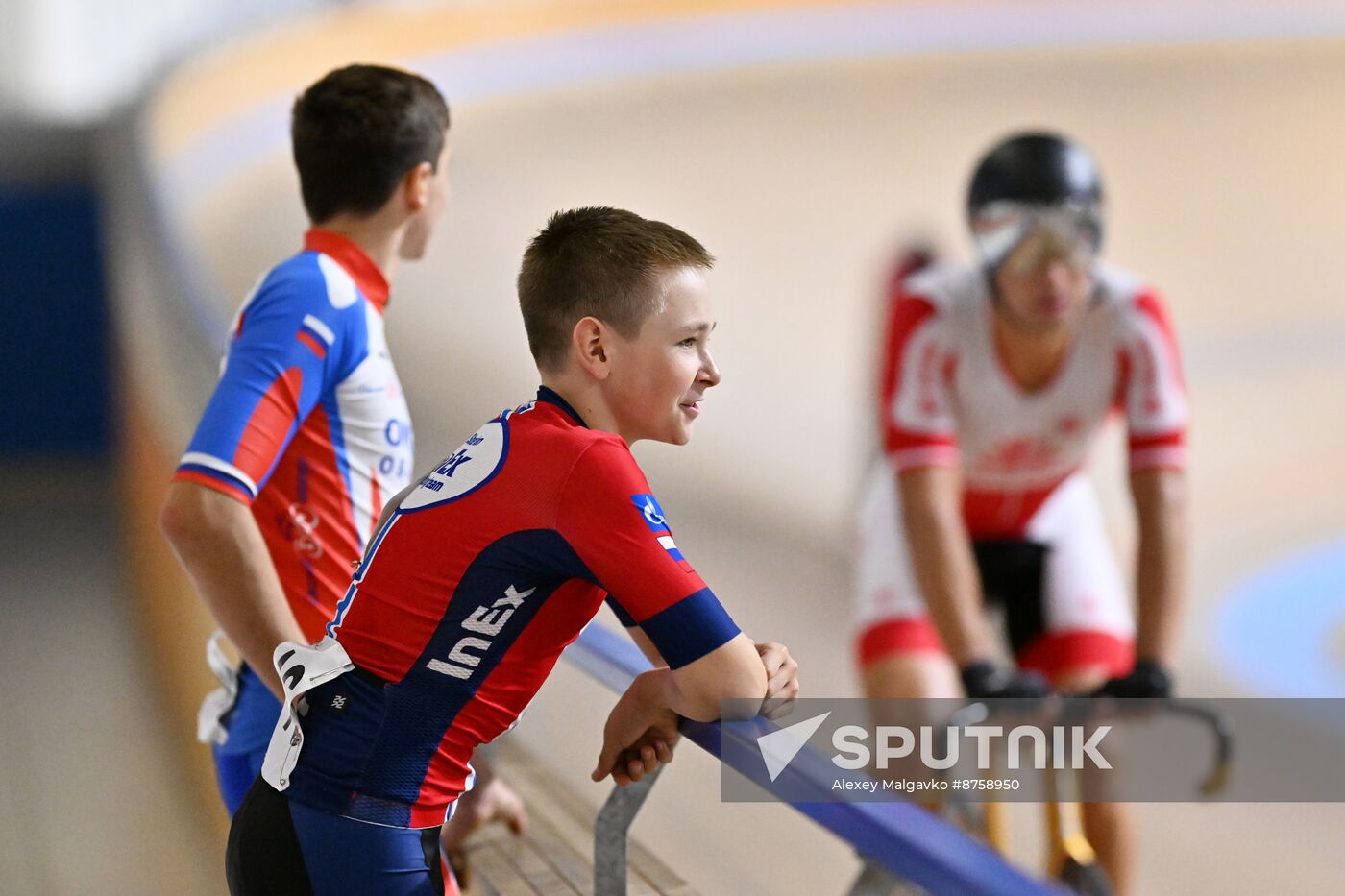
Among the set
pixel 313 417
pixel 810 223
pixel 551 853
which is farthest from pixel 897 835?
pixel 810 223

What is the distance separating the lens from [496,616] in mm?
1265

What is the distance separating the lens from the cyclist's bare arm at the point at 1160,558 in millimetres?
2490

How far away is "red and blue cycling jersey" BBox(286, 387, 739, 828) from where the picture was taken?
3.94 ft

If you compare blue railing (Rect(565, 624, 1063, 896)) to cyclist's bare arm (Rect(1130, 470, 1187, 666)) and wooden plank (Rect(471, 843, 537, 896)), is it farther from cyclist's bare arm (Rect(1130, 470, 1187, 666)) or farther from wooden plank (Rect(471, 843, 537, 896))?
cyclist's bare arm (Rect(1130, 470, 1187, 666))

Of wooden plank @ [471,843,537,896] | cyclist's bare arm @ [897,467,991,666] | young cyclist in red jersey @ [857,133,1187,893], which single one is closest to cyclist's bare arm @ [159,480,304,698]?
wooden plank @ [471,843,537,896]

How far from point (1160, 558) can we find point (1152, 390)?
34cm

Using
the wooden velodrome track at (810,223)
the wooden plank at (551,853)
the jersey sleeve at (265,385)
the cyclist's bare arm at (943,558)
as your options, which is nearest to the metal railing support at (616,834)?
the wooden plank at (551,853)

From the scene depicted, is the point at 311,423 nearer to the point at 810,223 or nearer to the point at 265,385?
the point at 265,385

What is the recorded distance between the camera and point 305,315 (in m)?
1.64

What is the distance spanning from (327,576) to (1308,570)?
18.3 feet

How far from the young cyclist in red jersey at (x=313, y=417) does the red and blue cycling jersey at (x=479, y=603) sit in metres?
0.30

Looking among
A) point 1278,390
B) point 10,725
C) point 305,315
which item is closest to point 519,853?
point 305,315

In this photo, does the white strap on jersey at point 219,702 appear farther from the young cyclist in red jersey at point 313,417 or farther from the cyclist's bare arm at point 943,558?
the cyclist's bare arm at point 943,558

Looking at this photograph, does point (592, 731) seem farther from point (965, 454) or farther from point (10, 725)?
point (10, 725)
